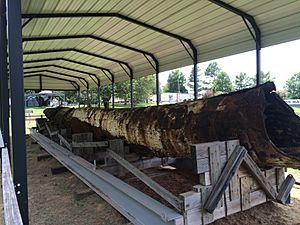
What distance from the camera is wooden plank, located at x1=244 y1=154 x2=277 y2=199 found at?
2.27m

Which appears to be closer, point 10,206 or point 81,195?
point 10,206

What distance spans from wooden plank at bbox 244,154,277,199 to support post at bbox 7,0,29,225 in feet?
5.79

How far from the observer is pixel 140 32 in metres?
7.10

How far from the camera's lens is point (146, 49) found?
28.2 feet

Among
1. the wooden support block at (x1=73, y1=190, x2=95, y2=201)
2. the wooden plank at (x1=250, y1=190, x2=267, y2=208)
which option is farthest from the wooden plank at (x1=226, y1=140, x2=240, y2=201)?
the wooden support block at (x1=73, y1=190, x2=95, y2=201)

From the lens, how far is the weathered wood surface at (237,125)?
211cm

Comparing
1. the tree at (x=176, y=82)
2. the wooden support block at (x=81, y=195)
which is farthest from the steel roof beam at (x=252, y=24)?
the tree at (x=176, y=82)

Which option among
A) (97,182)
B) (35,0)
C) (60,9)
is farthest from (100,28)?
(97,182)

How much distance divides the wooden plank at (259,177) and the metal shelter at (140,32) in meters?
1.80

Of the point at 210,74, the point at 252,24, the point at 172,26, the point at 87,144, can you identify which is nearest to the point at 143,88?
the point at 210,74

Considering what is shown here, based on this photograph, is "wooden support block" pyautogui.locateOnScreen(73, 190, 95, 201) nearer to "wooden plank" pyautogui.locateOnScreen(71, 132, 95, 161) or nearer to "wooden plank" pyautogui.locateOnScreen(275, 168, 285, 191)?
Result: "wooden plank" pyautogui.locateOnScreen(71, 132, 95, 161)

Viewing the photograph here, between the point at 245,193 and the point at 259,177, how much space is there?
0.21 m

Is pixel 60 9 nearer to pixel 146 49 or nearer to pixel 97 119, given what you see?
pixel 97 119

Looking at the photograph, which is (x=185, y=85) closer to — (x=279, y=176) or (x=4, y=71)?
(x=4, y=71)
